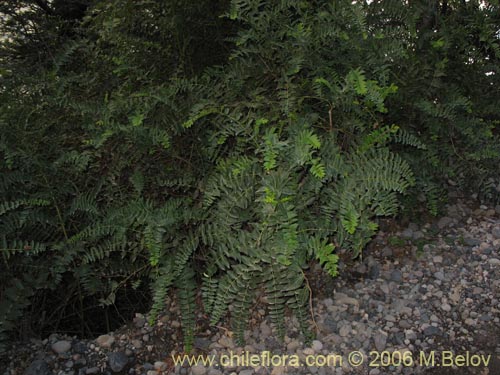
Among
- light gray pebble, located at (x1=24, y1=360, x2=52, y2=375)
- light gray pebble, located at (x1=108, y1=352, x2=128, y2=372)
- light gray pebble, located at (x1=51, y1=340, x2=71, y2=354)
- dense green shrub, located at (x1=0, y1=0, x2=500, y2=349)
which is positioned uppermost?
dense green shrub, located at (x1=0, y1=0, x2=500, y2=349)

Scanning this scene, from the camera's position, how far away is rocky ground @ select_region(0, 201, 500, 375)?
6.96 ft

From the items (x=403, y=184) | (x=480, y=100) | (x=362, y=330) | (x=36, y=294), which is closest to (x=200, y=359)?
(x=362, y=330)

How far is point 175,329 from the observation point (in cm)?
238

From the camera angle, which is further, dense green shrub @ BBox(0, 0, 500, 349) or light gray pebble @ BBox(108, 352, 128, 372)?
light gray pebble @ BBox(108, 352, 128, 372)

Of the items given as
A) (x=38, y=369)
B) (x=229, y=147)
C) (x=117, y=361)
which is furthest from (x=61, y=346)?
(x=229, y=147)

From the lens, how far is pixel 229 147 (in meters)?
2.55

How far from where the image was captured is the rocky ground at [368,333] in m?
2.12

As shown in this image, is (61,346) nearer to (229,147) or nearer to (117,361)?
(117,361)

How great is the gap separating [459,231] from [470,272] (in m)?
0.34

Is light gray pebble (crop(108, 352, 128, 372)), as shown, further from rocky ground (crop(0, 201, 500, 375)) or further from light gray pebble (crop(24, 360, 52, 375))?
light gray pebble (crop(24, 360, 52, 375))

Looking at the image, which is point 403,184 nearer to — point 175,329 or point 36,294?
point 175,329

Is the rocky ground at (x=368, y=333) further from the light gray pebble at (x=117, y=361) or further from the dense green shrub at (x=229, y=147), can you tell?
the dense green shrub at (x=229, y=147)

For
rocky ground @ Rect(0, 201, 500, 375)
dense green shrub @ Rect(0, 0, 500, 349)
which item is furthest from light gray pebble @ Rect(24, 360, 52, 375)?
dense green shrub @ Rect(0, 0, 500, 349)

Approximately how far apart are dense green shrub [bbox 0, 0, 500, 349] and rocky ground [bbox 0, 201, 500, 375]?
6.2 inches
